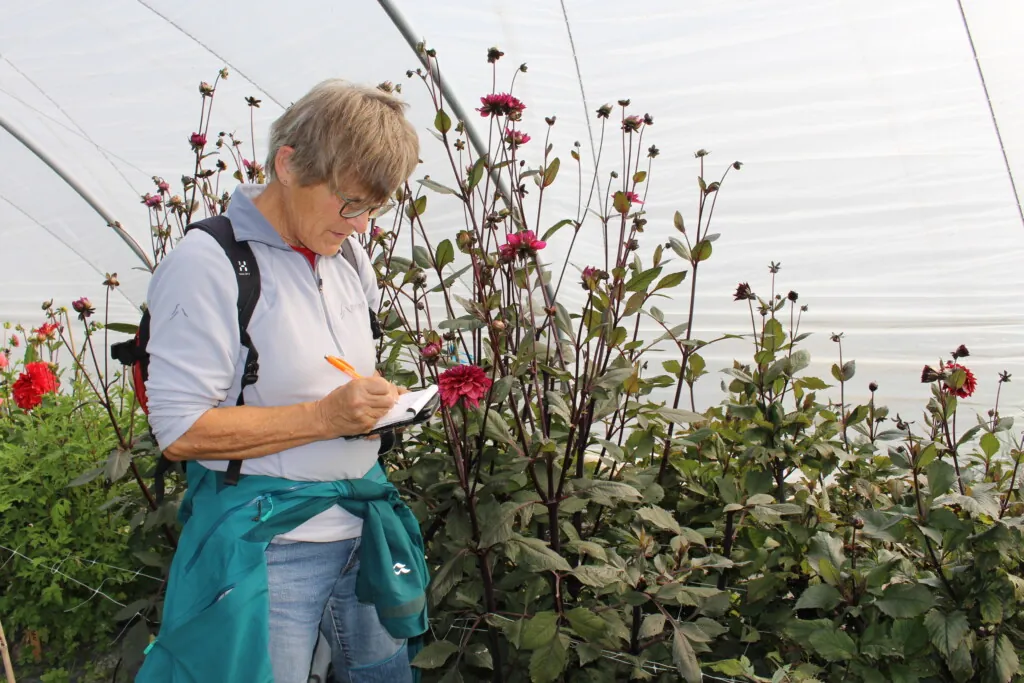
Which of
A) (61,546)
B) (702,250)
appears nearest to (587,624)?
(702,250)

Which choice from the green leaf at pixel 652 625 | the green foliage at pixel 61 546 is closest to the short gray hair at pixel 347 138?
the green leaf at pixel 652 625

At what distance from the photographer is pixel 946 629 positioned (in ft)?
5.96

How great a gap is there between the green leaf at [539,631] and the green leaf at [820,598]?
1.81ft

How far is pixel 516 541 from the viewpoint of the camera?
194 cm

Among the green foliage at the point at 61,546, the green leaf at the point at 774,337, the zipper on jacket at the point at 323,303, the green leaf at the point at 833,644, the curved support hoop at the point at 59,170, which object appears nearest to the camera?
the zipper on jacket at the point at 323,303

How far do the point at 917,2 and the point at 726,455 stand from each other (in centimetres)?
235

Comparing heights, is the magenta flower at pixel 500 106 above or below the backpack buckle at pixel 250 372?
above

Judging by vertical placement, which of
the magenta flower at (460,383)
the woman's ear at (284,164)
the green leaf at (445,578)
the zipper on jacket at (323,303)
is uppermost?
the woman's ear at (284,164)

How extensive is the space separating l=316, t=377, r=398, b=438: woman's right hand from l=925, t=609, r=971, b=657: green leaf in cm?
124

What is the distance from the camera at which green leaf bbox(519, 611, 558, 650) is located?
1.84 meters

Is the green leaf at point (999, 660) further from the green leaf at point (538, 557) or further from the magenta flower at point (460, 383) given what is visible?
the magenta flower at point (460, 383)

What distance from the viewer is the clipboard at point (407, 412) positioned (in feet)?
5.14

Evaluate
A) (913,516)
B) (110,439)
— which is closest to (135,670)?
(110,439)

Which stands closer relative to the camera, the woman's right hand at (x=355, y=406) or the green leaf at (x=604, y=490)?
the woman's right hand at (x=355, y=406)
